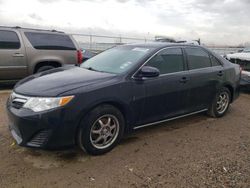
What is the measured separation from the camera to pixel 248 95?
8.09 m

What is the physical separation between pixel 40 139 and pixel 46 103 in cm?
45

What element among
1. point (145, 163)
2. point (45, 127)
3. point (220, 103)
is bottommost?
point (145, 163)

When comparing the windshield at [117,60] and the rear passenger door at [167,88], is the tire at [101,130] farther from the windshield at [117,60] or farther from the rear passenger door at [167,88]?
the windshield at [117,60]

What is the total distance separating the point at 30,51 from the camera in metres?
7.47

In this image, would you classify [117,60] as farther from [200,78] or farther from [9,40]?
[9,40]

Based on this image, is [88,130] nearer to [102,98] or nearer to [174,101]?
[102,98]

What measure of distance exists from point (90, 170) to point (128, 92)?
47.2 inches

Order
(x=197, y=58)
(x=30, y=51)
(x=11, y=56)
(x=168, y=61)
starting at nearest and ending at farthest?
1. (x=168, y=61)
2. (x=197, y=58)
3. (x=11, y=56)
4. (x=30, y=51)

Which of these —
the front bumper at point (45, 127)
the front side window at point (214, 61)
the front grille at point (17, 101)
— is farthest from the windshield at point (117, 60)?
the front side window at point (214, 61)

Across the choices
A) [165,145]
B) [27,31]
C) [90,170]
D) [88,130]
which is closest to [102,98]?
[88,130]

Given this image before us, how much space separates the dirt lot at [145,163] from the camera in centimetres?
299

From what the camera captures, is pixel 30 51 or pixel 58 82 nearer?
pixel 58 82

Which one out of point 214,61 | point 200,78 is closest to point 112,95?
point 200,78

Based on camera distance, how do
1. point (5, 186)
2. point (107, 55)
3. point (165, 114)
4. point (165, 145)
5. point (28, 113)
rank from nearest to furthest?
point (5, 186) < point (28, 113) < point (165, 145) < point (165, 114) < point (107, 55)
